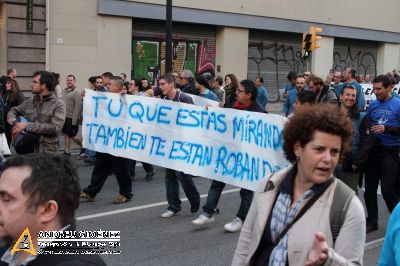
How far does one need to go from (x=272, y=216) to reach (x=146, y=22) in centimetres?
1752

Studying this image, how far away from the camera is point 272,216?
Answer: 8.71 ft

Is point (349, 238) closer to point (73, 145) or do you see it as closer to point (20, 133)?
point (20, 133)

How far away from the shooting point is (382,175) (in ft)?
21.0

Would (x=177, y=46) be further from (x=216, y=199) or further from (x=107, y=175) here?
(x=216, y=199)

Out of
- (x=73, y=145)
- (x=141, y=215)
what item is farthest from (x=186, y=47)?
(x=141, y=215)

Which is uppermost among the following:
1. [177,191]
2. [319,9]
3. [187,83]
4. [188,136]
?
[319,9]

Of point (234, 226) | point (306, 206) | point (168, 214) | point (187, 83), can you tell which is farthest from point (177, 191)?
point (187, 83)

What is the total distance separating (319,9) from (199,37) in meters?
6.85

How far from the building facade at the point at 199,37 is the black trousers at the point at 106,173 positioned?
362 inches

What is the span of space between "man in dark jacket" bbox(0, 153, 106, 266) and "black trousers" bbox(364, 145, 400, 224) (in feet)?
16.2

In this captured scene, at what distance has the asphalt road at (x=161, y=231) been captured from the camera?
5.48 meters

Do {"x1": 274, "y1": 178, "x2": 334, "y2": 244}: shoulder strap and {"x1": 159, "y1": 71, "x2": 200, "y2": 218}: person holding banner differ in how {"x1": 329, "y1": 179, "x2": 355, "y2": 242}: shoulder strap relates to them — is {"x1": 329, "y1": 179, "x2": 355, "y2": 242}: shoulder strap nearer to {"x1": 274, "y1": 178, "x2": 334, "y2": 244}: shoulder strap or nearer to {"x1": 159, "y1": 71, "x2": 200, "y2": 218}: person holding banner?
{"x1": 274, "y1": 178, "x2": 334, "y2": 244}: shoulder strap

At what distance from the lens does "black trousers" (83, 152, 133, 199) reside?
301 inches

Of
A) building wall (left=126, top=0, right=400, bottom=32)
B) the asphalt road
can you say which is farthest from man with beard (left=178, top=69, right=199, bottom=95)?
building wall (left=126, top=0, right=400, bottom=32)
